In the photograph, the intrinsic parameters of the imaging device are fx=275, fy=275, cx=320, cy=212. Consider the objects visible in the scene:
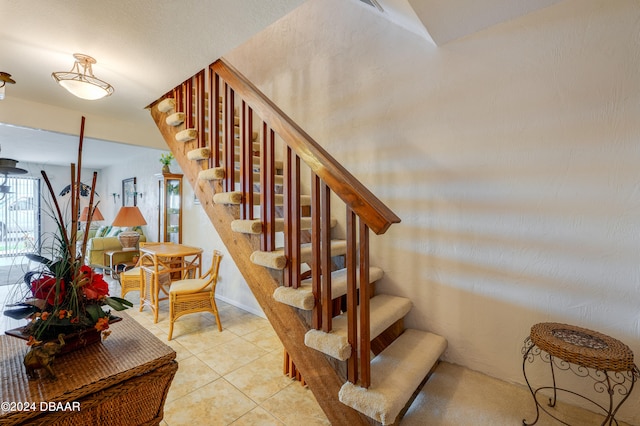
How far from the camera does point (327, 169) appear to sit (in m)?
1.27

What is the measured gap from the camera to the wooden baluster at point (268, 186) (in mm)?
1640

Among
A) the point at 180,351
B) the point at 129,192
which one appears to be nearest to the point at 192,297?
the point at 180,351

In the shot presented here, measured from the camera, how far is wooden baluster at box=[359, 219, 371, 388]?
1196mm

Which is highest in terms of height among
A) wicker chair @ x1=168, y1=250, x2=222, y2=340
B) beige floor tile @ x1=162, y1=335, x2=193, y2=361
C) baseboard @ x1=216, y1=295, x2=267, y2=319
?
wicker chair @ x1=168, y1=250, x2=222, y2=340

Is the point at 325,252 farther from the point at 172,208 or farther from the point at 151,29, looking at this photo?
→ the point at 172,208

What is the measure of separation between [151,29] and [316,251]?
1.68m

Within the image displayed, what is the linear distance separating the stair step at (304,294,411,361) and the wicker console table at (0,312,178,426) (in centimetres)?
64

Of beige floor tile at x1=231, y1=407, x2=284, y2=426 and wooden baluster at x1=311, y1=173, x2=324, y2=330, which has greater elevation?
wooden baluster at x1=311, y1=173, x2=324, y2=330

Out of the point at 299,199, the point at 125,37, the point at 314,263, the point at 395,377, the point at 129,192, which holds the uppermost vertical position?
the point at 125,37

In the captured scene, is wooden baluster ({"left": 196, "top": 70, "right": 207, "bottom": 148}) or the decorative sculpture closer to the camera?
the decorative sculpture

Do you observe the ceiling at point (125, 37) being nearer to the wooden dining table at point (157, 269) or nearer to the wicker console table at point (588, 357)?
the wooden dining table at point (157, 269)

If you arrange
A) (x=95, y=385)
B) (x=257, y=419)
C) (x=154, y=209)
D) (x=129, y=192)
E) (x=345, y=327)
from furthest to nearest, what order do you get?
(x=129, y=192)
(x=154, y=209)
(x=257, y=419)
(x=345, y=327)
(x=95, y=385)

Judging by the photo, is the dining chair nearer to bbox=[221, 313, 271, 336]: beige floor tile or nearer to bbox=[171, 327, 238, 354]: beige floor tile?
bbox=[171, 327, 238, 354]: beige floor tile

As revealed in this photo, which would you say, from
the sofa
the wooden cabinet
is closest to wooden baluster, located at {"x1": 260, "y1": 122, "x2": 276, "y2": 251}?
the wooden cabinet
